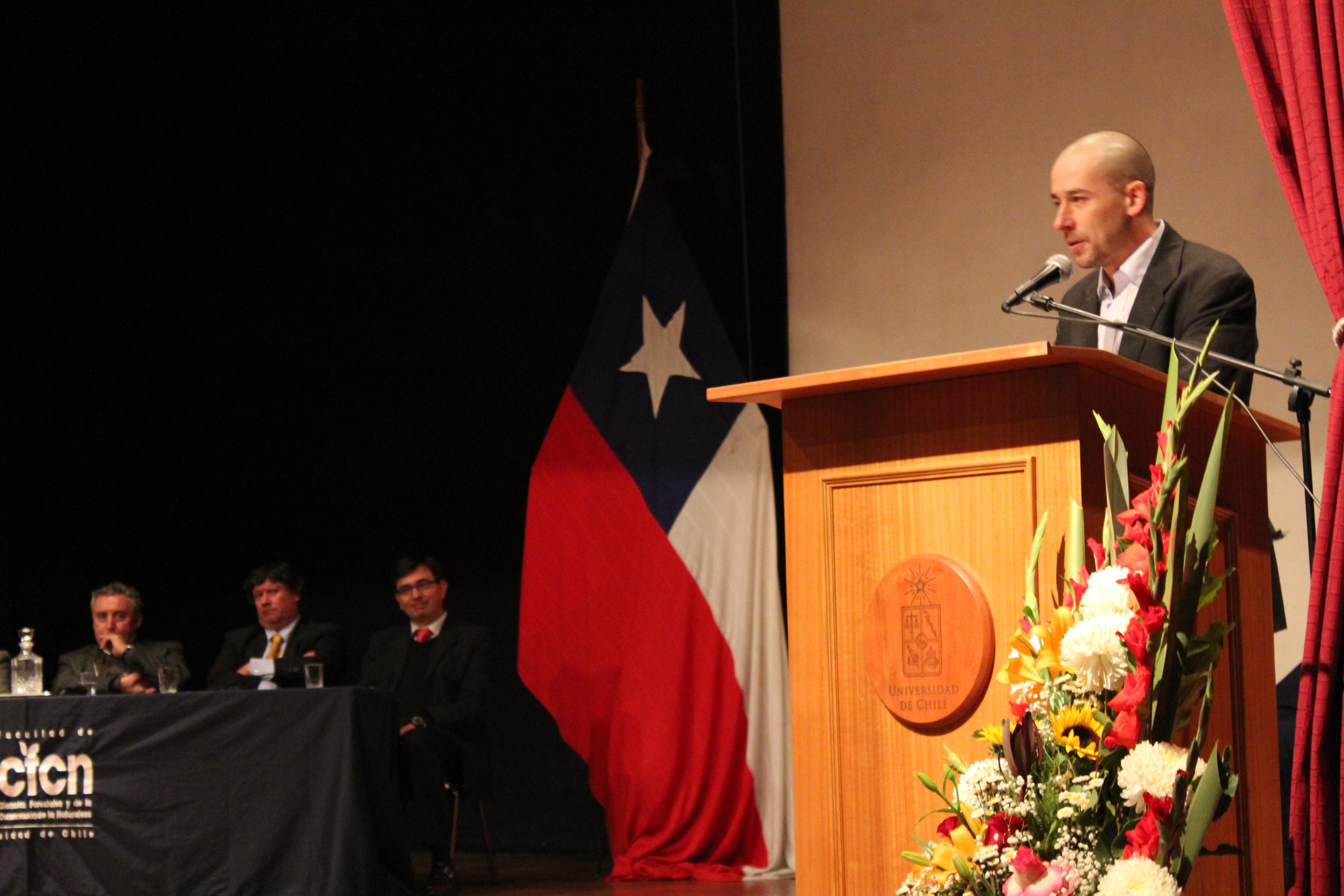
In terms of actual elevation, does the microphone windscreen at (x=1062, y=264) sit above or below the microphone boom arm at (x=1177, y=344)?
above

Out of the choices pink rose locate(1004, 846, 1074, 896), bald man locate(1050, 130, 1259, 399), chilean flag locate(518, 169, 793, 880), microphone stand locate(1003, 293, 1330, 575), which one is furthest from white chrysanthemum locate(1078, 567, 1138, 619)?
chilean flag locate(518, 169, 793, 880)

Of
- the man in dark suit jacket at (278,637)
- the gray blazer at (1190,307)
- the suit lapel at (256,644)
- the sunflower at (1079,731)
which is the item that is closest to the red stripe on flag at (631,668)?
the man in dark suit jacket at (278,637)

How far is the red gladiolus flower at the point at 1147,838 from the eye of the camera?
1.23 metres

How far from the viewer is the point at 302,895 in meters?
4.06

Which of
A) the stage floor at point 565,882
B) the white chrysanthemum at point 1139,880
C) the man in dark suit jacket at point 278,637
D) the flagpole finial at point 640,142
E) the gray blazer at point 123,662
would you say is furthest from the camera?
the flagpole finial at point 640,142

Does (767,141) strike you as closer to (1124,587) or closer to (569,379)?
(569,379)

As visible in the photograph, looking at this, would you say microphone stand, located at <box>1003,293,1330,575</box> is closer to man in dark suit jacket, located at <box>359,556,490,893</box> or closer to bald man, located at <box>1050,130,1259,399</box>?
bald man, located at <box>1050,130,1259,399</box>

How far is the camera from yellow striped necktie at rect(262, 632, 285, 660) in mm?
5375

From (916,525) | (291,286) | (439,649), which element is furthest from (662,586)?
(916,525)

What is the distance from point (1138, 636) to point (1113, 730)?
88 millimetres

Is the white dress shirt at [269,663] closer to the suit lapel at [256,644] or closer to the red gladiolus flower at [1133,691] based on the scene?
the suit lapel at [256,644]

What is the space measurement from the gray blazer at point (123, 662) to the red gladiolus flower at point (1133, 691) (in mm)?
4407

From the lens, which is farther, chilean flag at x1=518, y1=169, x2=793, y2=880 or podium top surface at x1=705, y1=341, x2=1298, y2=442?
chilean flag at x1=518, y1=169, x2=793, y2=880

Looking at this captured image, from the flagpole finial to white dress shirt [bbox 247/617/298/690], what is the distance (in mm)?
2106
